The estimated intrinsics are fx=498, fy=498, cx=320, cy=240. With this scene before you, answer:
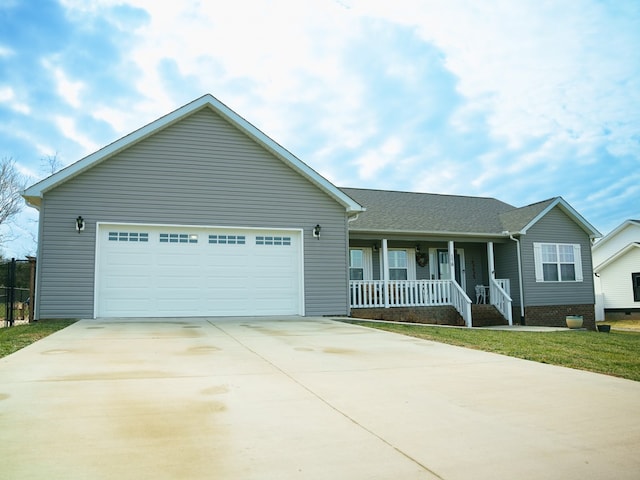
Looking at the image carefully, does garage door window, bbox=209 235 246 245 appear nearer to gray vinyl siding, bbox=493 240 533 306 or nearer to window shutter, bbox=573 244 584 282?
gray vinyl siding, bbox=493 240 533 306

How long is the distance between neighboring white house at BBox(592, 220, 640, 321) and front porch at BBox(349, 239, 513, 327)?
484 inches

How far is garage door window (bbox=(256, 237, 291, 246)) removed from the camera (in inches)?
534

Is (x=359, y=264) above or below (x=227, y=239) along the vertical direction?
below

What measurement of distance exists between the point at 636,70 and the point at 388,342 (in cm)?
1568

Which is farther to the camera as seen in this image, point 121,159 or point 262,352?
point 121,159

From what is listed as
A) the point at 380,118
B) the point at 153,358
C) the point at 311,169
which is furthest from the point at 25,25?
the point at 153,358

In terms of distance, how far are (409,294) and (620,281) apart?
656 inches

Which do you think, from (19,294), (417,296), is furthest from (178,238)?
(19,294)

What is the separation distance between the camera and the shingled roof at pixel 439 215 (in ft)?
55.8

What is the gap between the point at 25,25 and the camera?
18.2 meters

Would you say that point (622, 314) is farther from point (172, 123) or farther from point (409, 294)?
point (172, 123)

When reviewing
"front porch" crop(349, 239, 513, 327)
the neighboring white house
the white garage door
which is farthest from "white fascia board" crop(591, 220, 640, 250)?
the white garage door

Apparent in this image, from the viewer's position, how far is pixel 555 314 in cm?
1823

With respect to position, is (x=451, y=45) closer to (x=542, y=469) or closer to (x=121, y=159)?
(x=121, y=159)
